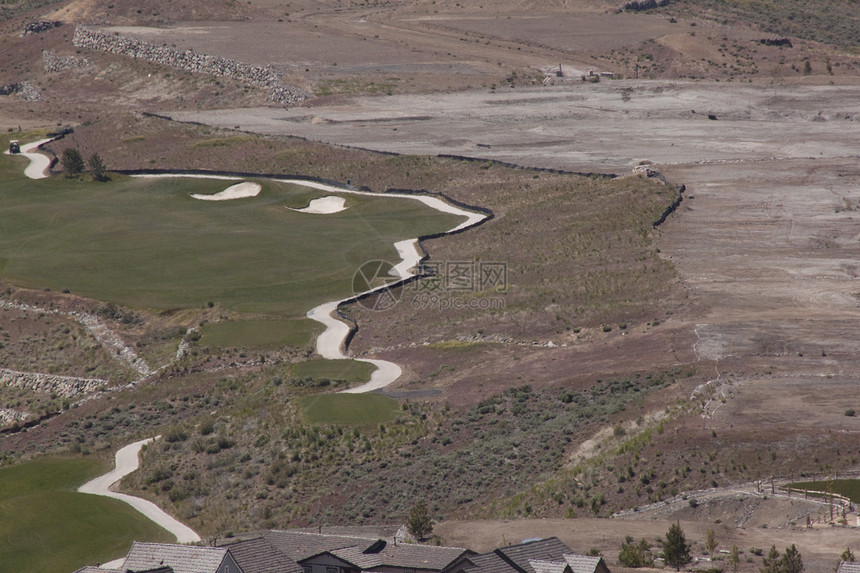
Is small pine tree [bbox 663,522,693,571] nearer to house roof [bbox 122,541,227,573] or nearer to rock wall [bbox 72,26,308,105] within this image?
house roof [bbox 122,541,227,573]

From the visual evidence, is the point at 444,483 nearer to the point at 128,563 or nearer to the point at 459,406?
the point at 459,406

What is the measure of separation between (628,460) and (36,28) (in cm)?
15844

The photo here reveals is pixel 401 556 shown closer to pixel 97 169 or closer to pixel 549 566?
pixel 549 566

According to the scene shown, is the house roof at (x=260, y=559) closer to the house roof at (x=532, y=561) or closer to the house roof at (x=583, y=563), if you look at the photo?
the house roof at (x=532, y=561)

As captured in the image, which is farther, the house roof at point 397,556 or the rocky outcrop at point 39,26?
the rocky outcrop at point 39,26

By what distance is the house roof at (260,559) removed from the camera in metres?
35.5

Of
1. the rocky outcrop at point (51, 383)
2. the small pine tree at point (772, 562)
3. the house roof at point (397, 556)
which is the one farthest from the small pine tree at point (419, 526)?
the rocky outcrop at point (51, 383)

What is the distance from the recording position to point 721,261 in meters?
82.4

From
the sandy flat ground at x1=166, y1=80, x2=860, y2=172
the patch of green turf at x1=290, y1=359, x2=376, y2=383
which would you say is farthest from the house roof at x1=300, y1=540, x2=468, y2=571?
the sandy flat ground at x1=166, y1=80, x2=860, y2=172

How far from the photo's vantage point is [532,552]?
118ft

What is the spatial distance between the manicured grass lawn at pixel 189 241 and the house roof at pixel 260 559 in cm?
4427

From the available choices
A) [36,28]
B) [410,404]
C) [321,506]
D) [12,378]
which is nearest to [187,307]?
[12,378]

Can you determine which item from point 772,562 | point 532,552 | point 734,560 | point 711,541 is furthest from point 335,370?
point 772,562

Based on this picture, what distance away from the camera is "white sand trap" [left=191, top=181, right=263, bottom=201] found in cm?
11206
